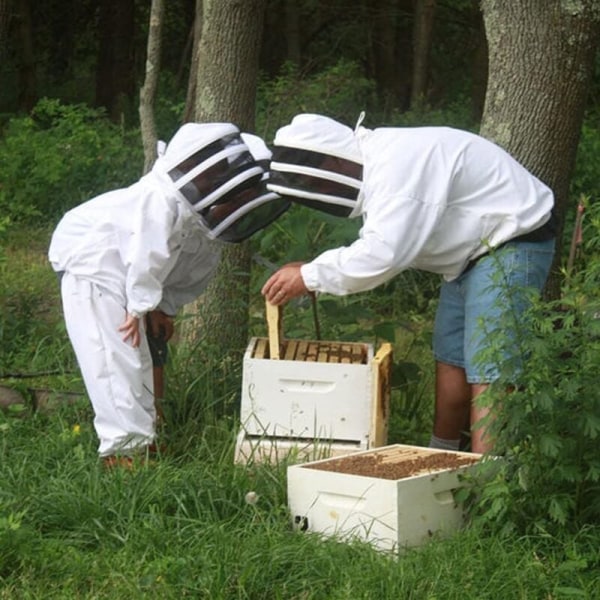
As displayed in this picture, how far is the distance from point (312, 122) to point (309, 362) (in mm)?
941

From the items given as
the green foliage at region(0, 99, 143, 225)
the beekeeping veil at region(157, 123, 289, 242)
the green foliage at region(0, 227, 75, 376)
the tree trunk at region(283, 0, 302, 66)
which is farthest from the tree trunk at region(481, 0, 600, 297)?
the tree trunk at region(283, 0, 302, 66)

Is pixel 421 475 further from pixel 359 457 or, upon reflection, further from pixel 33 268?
pixel 33 268

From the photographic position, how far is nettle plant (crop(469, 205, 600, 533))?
3.82 meters

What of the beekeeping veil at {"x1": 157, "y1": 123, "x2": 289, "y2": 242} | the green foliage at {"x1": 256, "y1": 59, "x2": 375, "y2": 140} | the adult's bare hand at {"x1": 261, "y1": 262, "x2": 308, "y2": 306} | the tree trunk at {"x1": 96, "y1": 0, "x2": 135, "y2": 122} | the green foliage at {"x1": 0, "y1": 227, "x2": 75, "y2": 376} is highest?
the tree trunk at {"x1": 96, "y1": 0, "x2": 135, "y2": 122}

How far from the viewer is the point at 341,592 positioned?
3.67 metres

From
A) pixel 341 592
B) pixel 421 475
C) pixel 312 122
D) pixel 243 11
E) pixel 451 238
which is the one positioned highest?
pixel 243 11

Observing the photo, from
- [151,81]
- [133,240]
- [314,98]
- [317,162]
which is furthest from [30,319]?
[314,98]

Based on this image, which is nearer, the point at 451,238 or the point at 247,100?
the point at 451,238

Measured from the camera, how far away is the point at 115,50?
16047 millimetres

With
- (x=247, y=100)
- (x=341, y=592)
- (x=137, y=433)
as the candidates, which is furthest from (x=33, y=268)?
(x=341, y=592)

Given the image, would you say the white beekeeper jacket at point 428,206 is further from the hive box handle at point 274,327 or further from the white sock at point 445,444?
the white sock at point 445,444

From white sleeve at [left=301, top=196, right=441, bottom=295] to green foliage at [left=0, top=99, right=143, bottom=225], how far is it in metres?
6.18

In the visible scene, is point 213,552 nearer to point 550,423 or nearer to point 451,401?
point 550,423

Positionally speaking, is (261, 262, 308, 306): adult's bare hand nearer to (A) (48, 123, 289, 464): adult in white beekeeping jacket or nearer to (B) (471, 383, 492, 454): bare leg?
(A) (48, 123, 289, 464): adult in white beekeeping jacket
